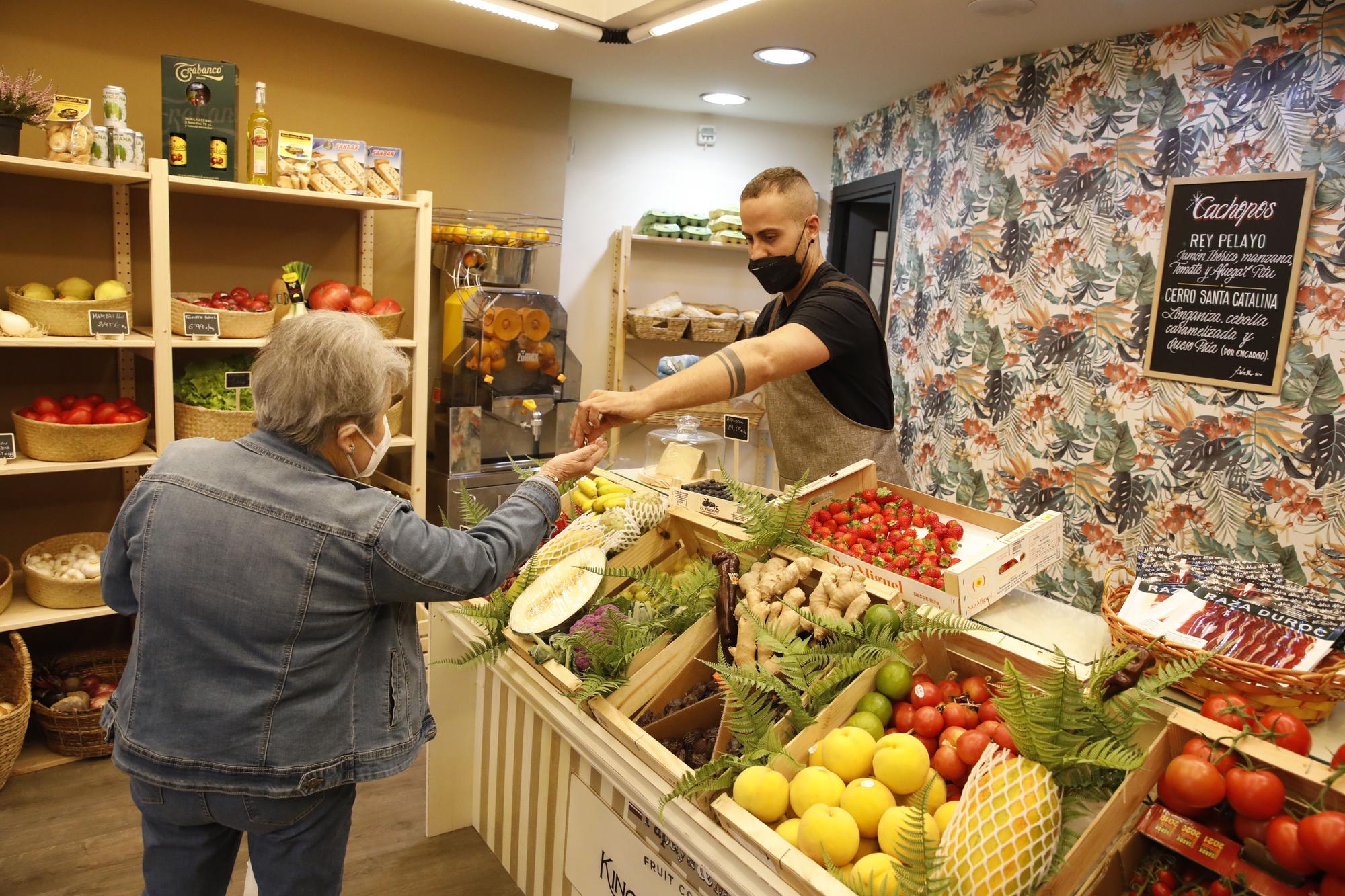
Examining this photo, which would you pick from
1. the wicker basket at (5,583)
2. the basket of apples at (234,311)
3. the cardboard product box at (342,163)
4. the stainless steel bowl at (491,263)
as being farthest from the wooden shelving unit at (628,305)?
the wicker basket at (5,583)

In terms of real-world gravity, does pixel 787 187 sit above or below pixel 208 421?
above

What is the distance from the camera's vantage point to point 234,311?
3.31 meters

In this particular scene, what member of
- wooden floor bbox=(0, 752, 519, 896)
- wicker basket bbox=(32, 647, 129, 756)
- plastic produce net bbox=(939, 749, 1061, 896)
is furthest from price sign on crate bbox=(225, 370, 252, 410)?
plastic produce net bbox=(939, 749, 1061, 896)

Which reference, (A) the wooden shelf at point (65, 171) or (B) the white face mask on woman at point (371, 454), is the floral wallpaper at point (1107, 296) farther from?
(A) the wooden shelf at point (65, 171)

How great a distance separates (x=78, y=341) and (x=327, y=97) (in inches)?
63.4

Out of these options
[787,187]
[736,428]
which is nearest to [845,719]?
[736,428]

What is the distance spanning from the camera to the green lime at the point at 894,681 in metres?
1.49

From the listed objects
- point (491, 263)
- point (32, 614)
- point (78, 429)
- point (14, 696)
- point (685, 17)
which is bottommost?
point (14, 696)

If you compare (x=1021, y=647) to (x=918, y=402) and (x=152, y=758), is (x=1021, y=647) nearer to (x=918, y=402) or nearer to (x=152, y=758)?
(x=152, y=758)

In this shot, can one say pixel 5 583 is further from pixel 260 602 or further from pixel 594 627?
pixel 594 627

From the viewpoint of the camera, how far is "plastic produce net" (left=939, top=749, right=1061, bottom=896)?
43.4 inches

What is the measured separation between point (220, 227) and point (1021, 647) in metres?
3.52

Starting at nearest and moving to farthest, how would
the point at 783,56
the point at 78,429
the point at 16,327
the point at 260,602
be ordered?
the point at 260,602
the point at 16,327
the point at 78,429
the point at 783,56

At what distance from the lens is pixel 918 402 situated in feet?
15.4
